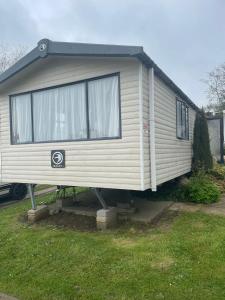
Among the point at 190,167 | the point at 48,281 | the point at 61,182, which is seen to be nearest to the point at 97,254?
the point at 48,281

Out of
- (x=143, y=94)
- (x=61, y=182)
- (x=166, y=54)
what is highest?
(x=166, y=54)

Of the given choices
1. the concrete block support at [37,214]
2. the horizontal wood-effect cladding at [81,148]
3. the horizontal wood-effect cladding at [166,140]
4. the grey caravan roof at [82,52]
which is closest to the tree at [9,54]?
the horizontal wood-effect cladding at [81,148]

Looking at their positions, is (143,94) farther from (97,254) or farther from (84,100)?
(97,254)

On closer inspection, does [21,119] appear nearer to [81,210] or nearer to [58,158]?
[58,158]

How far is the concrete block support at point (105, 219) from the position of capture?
278 inches

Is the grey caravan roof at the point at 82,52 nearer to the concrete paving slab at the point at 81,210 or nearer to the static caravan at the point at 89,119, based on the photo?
the static caravan at the point at 89,119

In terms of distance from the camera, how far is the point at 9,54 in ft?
110

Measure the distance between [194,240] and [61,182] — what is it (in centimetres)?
327

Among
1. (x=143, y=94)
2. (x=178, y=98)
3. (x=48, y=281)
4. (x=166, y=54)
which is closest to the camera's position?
(x=48, y=281)

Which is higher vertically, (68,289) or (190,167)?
(190,167)

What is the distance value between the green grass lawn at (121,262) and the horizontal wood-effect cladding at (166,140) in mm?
1202

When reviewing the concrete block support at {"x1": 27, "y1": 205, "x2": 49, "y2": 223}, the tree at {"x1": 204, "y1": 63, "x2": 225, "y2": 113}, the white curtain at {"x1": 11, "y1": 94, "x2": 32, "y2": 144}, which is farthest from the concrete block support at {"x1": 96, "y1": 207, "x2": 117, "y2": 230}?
the tree at {"x1": 204, "y1": 63, "x2": 225, "y2": 113}

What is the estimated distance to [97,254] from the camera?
5.74 meters

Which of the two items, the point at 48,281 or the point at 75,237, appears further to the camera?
the point at 75,237
